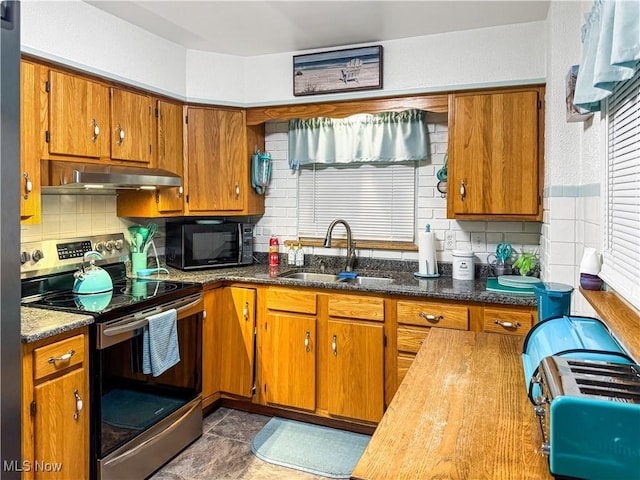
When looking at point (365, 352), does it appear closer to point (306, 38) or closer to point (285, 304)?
point (285, 304)

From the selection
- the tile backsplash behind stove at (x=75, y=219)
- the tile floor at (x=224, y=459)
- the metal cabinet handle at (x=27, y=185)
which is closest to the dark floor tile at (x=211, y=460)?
the tile floor at (x=224, y=459)

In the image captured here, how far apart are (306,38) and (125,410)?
93.7 inches

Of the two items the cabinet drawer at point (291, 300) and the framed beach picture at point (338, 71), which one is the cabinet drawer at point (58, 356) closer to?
the cabinet drawer at point (291, 300)

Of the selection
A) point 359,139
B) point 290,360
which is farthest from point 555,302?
point 359,139

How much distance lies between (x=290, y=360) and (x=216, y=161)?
4.80 feet

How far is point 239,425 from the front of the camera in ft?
9.85

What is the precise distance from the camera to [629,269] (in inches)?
58.5

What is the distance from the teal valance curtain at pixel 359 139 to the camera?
10.5 feet

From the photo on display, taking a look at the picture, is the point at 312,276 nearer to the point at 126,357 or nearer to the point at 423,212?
the point at 423,212

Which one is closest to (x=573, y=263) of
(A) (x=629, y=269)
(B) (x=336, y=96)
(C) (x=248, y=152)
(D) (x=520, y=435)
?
(A) (x=629, y=269)

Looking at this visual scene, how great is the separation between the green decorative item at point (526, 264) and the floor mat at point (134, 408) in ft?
7.12

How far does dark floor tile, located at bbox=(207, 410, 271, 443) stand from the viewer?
2877 mm

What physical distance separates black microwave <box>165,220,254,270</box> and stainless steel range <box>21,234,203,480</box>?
1.19 ft

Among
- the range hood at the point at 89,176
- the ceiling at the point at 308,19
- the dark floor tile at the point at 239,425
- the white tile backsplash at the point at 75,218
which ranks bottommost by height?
the dark floor tile at the point at 239,425
